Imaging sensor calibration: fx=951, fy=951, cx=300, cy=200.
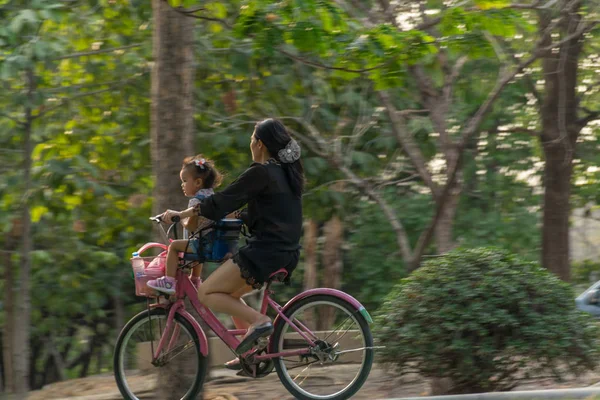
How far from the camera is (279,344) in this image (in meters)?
6.44

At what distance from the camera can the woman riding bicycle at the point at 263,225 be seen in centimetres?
617

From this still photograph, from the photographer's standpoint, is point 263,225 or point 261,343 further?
point 261,343

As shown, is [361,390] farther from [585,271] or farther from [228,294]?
[585,271]

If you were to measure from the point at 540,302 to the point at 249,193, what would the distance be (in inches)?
83.4

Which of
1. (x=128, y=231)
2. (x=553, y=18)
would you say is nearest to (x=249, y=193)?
(x=553, y=18)

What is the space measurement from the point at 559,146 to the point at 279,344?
577cm

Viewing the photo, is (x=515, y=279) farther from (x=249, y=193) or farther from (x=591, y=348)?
(x=249, y=193)

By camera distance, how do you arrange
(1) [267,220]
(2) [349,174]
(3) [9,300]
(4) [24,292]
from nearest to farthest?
(1) [267,220] < (2) [349,174] < (4) [24,292] < (3) [9,300]

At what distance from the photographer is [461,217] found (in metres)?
14.4

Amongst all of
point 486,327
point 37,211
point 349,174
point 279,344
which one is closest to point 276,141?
point 279,344

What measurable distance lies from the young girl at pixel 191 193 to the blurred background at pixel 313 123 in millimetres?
657

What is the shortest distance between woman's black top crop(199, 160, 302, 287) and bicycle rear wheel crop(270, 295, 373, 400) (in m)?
0.40

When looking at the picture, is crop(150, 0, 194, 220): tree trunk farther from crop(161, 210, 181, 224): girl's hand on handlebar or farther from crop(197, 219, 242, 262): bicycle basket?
crop(161, 210, 181, 224): girl's hand on handlebar

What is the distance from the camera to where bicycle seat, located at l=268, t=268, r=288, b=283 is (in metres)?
6.30
